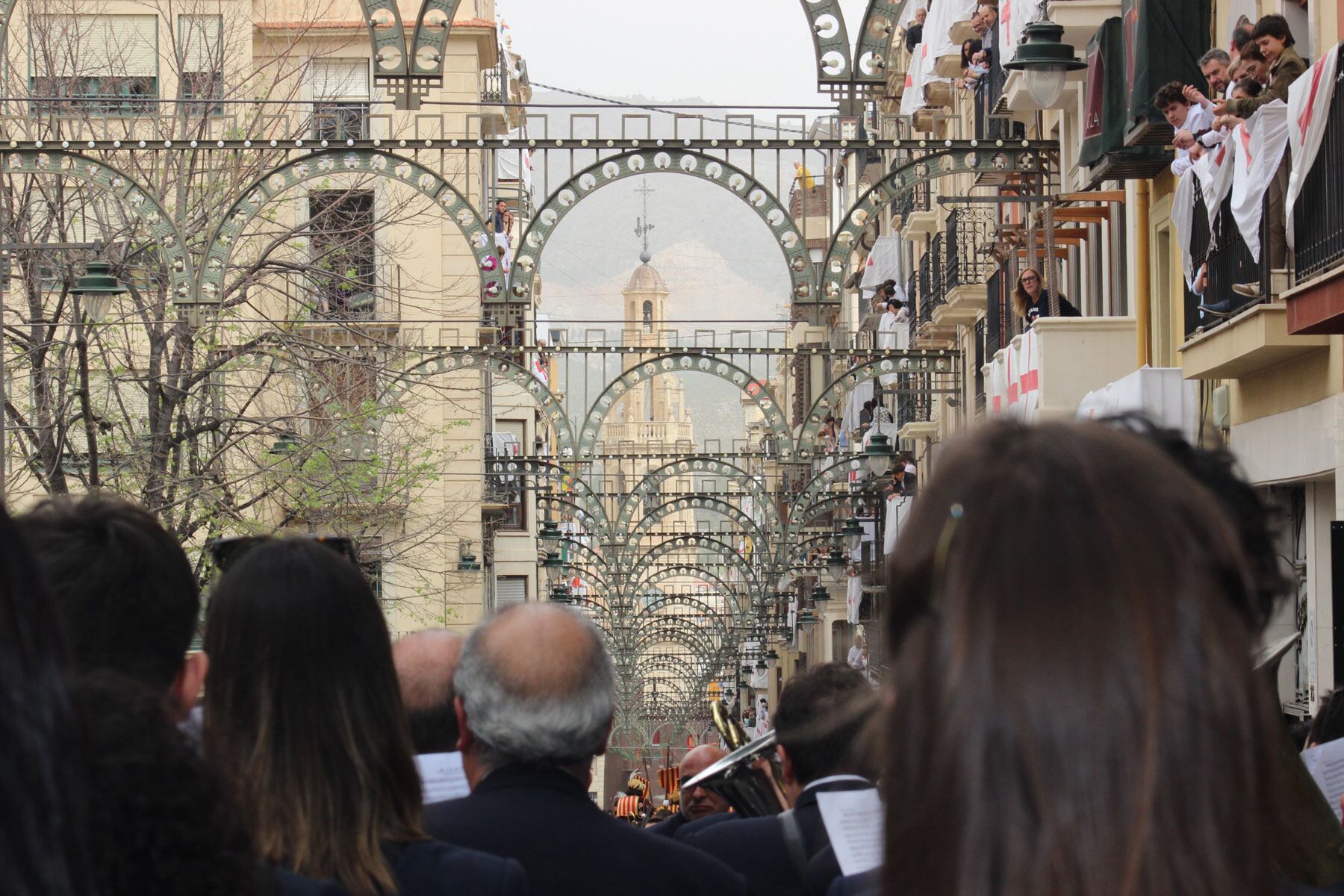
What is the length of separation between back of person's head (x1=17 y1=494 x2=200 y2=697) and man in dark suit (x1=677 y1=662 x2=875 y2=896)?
2.15 m

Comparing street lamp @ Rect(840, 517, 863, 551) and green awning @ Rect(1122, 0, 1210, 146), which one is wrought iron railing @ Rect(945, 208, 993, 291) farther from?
green awning @ Rect(1122, 0, 1210, 146)

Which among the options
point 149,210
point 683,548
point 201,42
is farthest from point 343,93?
point 149,210

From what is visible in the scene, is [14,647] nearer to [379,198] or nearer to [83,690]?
[83,690]

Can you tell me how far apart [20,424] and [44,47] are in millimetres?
5614

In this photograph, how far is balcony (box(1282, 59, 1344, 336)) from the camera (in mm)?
13930

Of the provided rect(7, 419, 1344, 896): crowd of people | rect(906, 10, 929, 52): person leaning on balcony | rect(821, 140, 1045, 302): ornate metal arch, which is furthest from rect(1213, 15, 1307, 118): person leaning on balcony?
rect(906, 10, 929, 52): person leaning on balcony

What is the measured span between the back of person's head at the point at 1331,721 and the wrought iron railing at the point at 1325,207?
7379mm

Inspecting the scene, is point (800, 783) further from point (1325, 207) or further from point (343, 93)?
point (343, 93)

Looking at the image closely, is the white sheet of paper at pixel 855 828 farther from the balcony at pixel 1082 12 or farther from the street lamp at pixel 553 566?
the street lamp at pixel 553 566

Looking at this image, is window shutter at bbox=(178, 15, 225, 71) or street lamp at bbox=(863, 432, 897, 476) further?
street lamp at bbox=(863, 432, 897, 476)

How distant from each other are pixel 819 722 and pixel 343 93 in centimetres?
3463

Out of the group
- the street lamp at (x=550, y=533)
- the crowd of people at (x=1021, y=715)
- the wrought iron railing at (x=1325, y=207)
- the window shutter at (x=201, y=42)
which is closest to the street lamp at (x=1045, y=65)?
the wrought iron railing at (x=1325, y=207)

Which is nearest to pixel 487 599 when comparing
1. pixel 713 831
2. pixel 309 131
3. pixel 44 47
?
pixel 309 131

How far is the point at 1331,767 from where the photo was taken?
5.95 m
